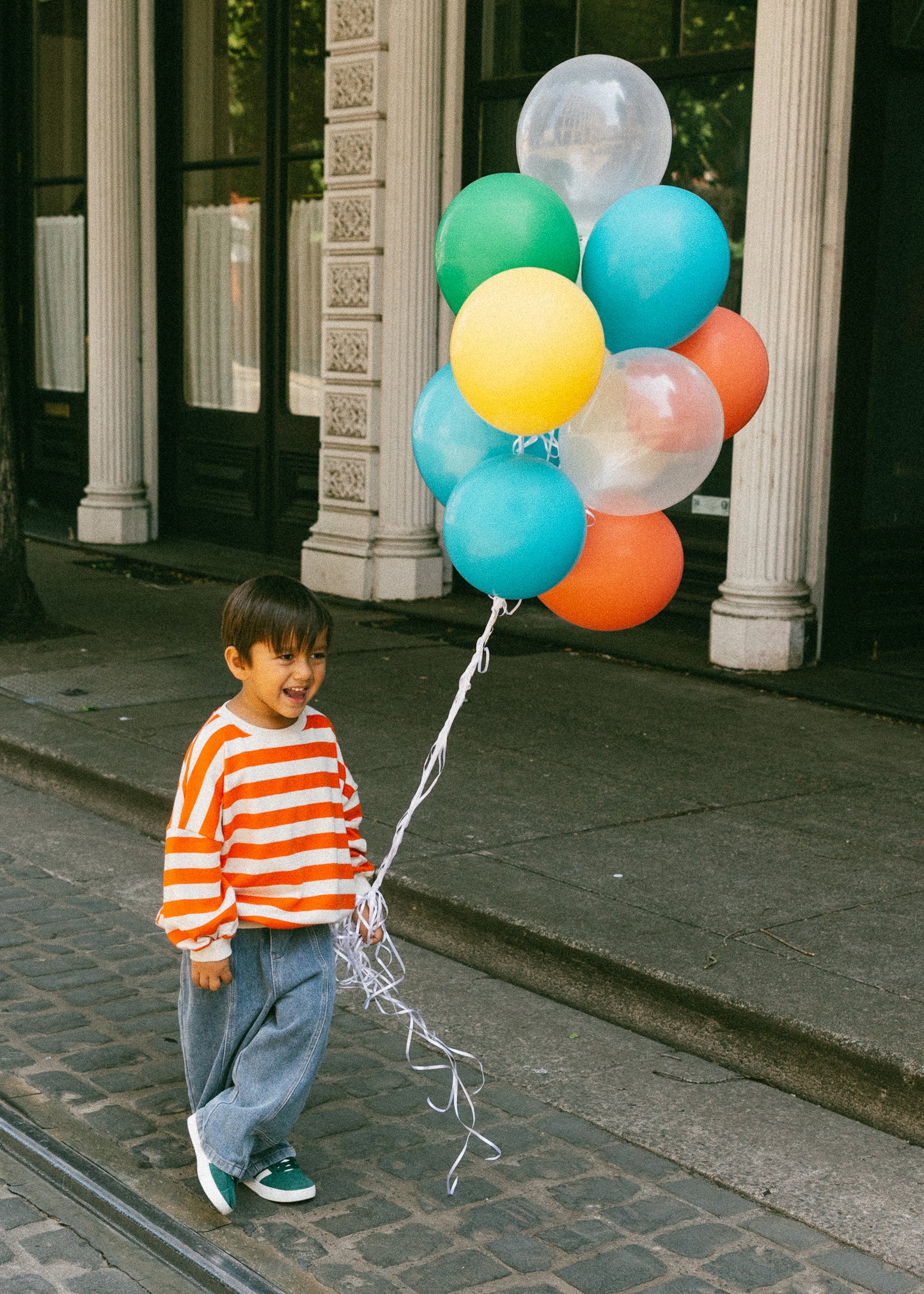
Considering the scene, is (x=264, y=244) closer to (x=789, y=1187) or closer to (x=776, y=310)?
(x=776, y=310)

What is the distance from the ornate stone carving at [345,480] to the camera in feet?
36.2

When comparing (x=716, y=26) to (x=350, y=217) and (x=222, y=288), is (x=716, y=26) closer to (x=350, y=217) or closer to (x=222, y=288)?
(x=350, y=217)

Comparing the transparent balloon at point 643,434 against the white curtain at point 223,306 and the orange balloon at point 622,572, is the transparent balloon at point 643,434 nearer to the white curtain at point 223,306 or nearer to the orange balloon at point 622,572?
the orange balloon at point 622,572

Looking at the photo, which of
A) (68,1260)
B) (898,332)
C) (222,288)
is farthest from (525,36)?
(68,1260)

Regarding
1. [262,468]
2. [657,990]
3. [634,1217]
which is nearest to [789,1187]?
[634,1217]

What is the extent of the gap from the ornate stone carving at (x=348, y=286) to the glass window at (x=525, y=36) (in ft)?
4.84

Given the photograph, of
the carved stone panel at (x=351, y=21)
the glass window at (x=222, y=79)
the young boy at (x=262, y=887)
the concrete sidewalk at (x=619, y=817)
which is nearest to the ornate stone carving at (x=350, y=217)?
the carved stone panel at (x=351, y=21)

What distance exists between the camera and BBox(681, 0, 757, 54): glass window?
9.23 metres

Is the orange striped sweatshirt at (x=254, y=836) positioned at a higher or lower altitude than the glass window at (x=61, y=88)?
lower

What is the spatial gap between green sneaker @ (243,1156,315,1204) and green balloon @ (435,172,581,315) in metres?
2.04

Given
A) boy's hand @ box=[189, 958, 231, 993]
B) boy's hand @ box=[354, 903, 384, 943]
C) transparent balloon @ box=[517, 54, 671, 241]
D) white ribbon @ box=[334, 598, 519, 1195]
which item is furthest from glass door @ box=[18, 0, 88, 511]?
boy's hand @ box=[189, 958, 231, 993]

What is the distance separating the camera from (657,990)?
4.62 m

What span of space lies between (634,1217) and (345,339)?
823cm

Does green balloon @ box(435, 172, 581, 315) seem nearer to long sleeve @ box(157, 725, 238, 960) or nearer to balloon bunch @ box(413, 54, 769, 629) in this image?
balloon bunch @ box(413, 54, 769, 629)
